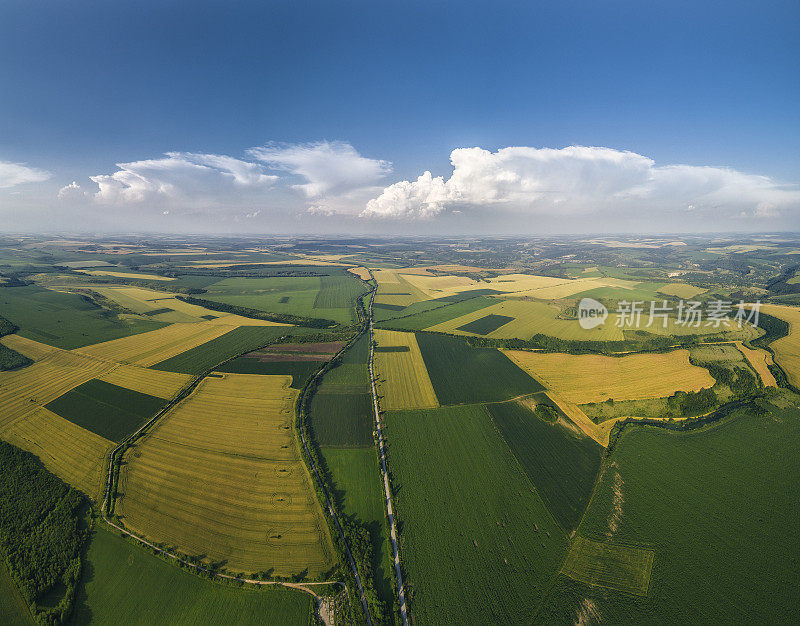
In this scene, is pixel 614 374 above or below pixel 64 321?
below

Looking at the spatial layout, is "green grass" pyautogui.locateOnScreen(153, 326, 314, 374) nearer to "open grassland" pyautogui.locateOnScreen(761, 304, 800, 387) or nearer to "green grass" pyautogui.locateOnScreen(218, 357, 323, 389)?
"green grass" pyautogui.locateOnScreen(218, 357, 323, 389)

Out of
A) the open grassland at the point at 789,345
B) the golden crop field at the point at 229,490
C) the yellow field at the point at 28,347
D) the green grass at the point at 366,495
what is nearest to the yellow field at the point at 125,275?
the yellow field at the point at 28,347

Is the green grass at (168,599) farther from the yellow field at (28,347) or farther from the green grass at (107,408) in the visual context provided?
the yellow field at (28,347)

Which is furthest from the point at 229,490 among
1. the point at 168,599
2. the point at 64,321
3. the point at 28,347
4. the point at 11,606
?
the point at 64,321

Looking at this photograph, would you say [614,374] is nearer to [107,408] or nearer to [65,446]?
[65,446]

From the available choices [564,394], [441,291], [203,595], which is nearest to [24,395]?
[203,595]

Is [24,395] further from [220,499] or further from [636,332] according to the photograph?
[636,332]
